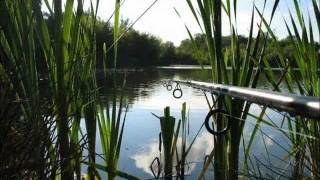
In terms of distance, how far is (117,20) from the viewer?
1327mm

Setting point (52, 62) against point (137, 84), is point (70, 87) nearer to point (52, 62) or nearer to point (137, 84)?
Answer: point (52, 62)

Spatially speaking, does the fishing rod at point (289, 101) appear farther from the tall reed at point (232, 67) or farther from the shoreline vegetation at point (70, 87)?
the tall reed at point (232, 67)

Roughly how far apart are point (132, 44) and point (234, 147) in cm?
3521

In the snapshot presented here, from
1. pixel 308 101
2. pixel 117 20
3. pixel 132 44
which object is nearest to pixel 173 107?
pixel 117 20

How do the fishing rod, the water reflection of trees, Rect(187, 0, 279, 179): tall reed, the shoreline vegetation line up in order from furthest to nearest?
1. the water reflection of trees
2. Rect(187, 0, 279, 179): tall reed
3. the shoreline vegetation
4. the fishing rod

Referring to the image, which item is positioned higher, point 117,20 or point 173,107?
point 117,20

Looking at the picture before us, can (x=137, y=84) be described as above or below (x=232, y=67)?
below

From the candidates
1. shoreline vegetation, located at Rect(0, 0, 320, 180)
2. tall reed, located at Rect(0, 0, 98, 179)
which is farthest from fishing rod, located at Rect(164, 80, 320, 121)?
tall reed, located at Rect(0, 0, 98, 179)

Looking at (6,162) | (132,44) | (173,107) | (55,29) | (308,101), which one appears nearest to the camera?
(308,101)

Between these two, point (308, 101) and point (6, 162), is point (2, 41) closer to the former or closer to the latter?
point (6, 162)

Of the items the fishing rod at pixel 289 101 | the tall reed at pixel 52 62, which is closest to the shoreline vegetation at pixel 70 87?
the tall reed at pixel 52 62

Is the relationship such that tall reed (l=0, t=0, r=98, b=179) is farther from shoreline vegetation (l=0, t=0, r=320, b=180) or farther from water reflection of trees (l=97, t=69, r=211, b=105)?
water reflection of trees (l=97, t=69, r=211, b=105)

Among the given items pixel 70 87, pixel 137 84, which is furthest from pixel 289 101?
pixel 137 84

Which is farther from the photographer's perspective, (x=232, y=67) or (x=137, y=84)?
(x=137, y=84)
